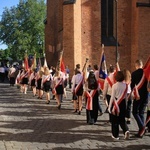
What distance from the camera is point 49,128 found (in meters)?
9.96

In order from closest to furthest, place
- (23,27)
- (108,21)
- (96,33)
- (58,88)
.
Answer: (58,88) < (96,33) < (108,21) < (23,27)

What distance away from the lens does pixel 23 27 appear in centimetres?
6625

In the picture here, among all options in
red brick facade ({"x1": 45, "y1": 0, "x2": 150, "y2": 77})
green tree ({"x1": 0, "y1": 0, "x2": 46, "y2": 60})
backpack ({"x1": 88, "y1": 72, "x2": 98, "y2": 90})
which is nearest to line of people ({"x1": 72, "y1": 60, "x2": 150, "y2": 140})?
backpack ({"x1": 88, "y1": 72, "x2": 98, "y2": 90})

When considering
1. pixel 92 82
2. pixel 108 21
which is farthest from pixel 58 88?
pixel 108 21

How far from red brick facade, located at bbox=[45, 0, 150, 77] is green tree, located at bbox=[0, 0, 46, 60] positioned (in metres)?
35.1

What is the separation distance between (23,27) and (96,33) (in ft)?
133

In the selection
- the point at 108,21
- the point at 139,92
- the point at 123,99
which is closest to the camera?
the point at 123,99

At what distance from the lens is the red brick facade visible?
25703 millimetres

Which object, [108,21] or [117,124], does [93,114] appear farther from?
[108,21]

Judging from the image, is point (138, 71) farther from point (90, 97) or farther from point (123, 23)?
point (123, 23)

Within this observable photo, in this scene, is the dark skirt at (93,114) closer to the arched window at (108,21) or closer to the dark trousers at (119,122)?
the dark trousers at (119,122)

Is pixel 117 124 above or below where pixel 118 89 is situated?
below

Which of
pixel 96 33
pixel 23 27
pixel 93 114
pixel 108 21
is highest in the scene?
pixel 23 27

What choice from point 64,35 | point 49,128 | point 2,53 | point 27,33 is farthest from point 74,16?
point 2,53
